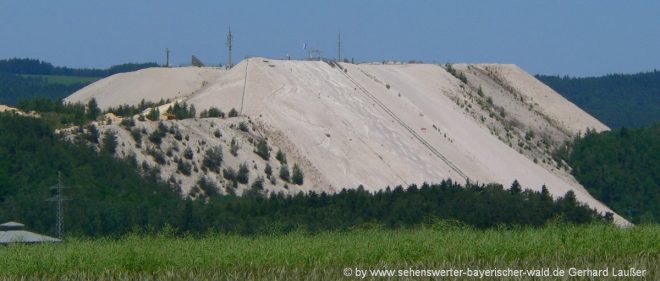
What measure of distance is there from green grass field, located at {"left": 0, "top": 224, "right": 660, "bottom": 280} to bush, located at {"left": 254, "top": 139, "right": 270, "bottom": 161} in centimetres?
2745

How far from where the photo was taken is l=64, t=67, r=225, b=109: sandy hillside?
6825 centimetres

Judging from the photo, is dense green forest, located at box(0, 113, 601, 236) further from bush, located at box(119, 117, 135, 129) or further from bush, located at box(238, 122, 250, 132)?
bush, located at box(238, 122, 250, 132)

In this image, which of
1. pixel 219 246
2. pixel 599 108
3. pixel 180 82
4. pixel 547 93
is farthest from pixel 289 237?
pixel 599 108

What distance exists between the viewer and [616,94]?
157875mm

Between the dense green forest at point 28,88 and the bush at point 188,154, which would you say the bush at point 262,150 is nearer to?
the bush at point 188,154

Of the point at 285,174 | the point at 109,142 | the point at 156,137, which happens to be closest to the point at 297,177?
the point at 285,174

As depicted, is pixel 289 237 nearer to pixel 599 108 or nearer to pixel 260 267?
pixel 260 267

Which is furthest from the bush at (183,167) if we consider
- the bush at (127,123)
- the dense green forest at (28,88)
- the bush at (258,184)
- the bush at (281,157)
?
the dense green forest at (28,88)

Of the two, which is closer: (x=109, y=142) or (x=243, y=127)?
(x=109, y=142)

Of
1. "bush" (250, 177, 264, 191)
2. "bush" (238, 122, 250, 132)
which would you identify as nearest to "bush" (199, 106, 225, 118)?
"bush" (238, 122, 250, 132)

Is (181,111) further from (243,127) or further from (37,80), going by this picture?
(37,80)

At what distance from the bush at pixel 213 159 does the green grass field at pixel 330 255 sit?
80.1ft

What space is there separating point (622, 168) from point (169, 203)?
31.3 meters

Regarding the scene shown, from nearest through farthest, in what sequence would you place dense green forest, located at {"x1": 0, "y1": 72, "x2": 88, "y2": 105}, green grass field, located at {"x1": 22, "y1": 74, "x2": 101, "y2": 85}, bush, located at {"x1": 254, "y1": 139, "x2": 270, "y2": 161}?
bush, located at {"x1": 254, "y1": 139, "x2": 270, "y2": 161} < dense green forest, located at {"x1": 0, "y1": 72, "x2": 88, "y2": 105} < green grass field, located at {"x1": 22, "y1": 74, "x2": 101, "y2": 85}
